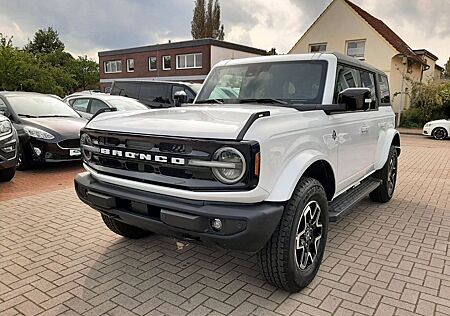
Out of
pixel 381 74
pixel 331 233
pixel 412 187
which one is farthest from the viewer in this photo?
pixel 412 187

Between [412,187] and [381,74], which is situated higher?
[381,74]

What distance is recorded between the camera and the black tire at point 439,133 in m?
16.1

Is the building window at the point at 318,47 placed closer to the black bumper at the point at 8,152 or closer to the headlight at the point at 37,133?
the headlight at the point at 37,133

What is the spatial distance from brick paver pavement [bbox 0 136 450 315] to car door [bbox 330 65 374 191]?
752 millimetres

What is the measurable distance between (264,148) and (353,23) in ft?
75.3

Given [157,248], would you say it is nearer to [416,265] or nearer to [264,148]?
[264,148]

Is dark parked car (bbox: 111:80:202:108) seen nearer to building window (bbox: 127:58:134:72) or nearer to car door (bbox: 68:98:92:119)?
car door (bbox: 68:98:92:119)

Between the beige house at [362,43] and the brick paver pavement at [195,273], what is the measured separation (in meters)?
19.2

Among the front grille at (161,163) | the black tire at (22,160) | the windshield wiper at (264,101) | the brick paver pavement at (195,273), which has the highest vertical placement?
the windshield wiper at (264,101)

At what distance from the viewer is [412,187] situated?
665 centimetres

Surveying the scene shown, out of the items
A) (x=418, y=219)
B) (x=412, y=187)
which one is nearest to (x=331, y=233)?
(x=418, y=219)

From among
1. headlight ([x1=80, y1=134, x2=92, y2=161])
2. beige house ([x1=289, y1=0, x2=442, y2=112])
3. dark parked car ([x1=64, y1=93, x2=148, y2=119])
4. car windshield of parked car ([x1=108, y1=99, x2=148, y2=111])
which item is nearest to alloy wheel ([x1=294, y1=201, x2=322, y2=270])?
headlight ([x1=80, y1=134, x2=92, y2=161])

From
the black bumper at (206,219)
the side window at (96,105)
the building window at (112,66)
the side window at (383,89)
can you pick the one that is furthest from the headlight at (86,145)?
the building window at (112,66)

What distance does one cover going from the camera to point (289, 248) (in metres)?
2.63
